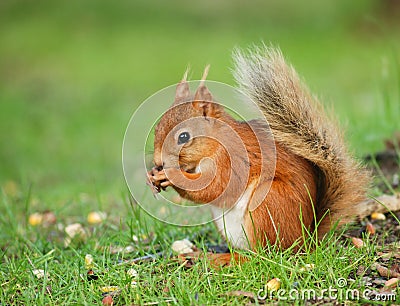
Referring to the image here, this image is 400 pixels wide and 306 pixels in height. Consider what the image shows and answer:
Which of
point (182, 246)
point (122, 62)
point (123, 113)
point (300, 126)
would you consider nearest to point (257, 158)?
point (300, 126)

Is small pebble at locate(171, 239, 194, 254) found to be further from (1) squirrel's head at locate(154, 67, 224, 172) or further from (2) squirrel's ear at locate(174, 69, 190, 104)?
(2) squirrel's ear at locate(174, 69, 190, 104)

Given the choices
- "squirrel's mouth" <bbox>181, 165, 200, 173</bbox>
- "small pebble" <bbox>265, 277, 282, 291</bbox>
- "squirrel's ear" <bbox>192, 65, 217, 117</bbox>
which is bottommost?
"small pebble" <bbox>265, 277, 282, 291</bbox>

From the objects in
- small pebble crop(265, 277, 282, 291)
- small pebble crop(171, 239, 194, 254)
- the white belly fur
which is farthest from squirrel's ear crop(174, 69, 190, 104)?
small pebble crop(265, 277, 282, 291)

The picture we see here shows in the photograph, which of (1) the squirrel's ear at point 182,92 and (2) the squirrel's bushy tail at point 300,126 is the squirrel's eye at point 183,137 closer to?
(1) the squirrel's ear at point 182,92

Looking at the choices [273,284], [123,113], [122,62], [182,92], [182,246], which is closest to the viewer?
[273,284]

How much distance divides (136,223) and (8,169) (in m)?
3.38

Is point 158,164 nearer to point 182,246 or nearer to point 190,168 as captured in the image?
point 190,168

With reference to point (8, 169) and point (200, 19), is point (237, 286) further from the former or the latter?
point (200, 19)

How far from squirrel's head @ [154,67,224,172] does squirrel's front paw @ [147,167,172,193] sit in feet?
0.10

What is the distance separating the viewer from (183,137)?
250 centimetres

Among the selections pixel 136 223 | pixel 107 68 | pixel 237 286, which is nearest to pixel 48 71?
pixel 107 68

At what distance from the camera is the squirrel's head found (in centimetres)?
250

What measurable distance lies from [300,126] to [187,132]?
1.45 feet

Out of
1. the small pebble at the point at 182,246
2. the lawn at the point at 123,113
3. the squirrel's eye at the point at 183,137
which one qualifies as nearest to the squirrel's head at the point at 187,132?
the squirrel's eye at the point at 183,137
